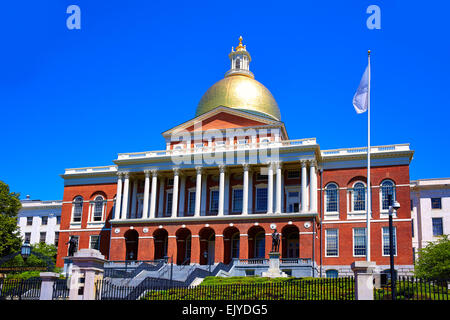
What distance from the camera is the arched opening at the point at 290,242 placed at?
55438 mm

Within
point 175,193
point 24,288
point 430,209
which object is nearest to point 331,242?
point 175,193

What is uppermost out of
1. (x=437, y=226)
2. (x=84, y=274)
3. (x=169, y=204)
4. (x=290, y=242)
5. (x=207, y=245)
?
(x=169, y=204)

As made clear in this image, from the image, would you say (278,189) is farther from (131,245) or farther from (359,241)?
(131,245)

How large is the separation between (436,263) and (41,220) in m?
59.7

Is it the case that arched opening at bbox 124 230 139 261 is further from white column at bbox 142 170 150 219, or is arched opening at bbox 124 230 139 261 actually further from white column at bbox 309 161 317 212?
white column at bbox 309 161 317 212

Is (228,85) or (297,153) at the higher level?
(228,85)

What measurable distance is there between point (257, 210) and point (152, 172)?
12394 mm

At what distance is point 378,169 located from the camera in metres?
56.9

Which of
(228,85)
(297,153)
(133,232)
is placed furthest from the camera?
(228,85)

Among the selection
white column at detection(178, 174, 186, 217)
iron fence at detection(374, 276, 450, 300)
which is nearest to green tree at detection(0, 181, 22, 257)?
white column at detection(178, 174, 186, 217)

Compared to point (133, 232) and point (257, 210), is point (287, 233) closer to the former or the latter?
point (257, 210)

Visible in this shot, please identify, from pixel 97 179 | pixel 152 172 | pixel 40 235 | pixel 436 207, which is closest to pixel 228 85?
pixel 152 172

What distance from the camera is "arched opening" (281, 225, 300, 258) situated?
182ft

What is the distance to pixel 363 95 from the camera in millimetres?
43156
